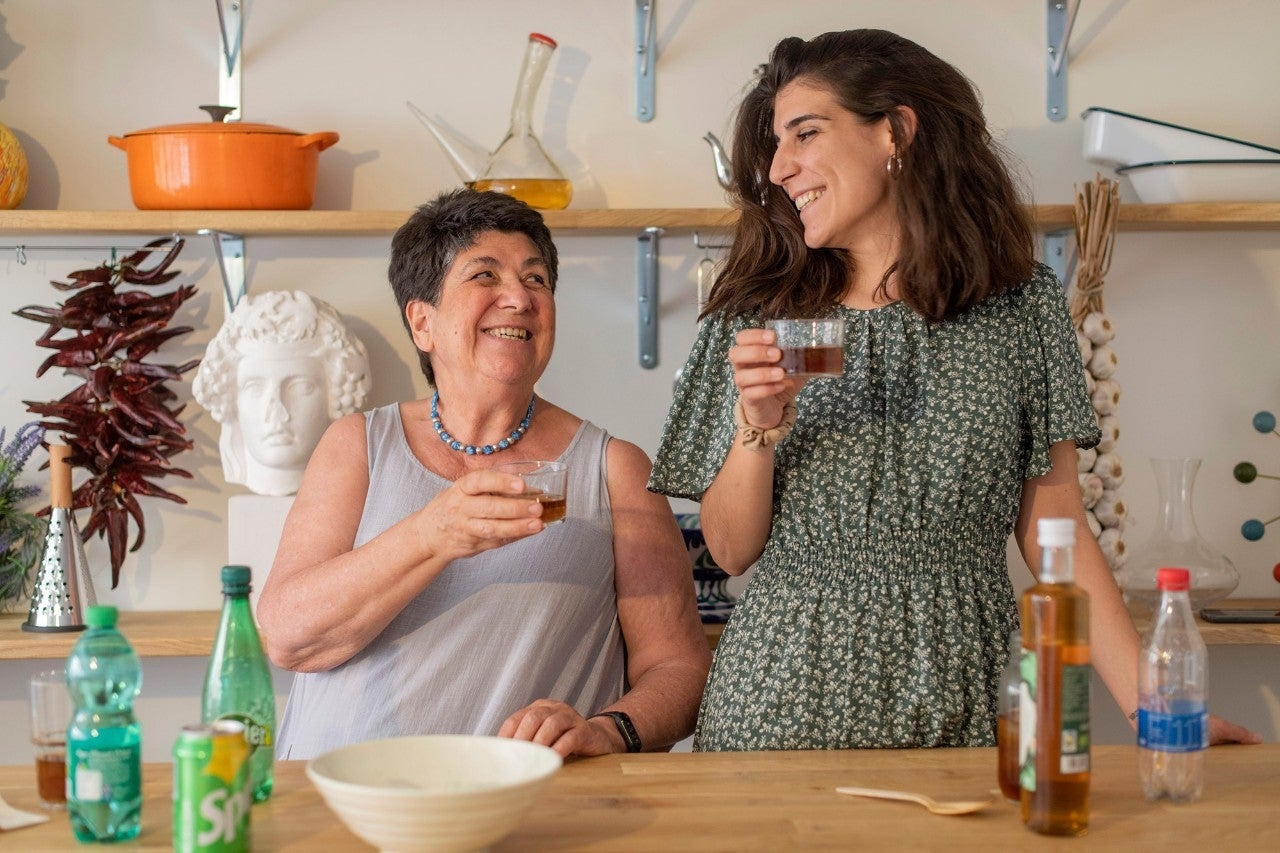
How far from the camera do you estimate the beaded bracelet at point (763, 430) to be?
1.58m

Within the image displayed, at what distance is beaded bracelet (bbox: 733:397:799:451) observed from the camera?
1581mm

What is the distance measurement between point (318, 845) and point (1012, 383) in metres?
1.00

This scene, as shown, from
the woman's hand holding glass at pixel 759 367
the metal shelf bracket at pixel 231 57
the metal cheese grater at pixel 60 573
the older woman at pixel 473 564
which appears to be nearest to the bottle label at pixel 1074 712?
the woman's hand holding glass at pixel 759 367

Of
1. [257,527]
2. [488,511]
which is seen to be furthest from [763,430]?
[257,527]

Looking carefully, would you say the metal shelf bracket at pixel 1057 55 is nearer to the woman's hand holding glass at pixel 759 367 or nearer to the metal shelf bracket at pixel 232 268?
the woman's hand holding glass at pixel 759 367

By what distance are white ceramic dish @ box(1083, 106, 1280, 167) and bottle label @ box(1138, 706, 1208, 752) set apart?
1.61 metres

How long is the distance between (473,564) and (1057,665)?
913 mm

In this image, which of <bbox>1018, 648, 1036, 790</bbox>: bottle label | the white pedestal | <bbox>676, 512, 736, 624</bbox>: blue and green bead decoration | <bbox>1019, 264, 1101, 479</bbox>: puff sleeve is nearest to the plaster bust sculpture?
the white pedestal

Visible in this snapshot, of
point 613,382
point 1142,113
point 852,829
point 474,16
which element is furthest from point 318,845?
point 1142,113

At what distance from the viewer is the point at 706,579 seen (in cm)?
244

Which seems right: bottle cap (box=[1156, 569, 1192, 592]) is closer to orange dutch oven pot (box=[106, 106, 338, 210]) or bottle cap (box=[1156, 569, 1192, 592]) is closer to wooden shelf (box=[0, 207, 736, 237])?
wooden shelf (box=[0, 207, 736, 237])

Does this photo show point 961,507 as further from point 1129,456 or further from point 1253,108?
point 1253,108

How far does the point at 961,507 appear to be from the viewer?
1684 mm

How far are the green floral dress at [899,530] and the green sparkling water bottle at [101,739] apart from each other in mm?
763
